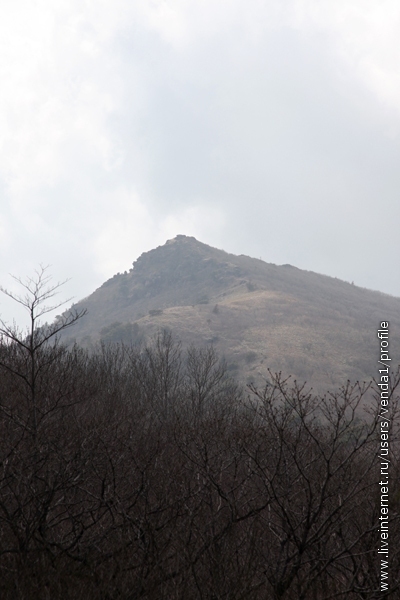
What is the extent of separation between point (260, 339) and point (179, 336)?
14.4 meters

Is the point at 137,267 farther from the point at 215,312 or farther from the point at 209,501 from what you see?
the point at 209,501

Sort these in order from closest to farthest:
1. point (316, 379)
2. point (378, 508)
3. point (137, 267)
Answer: point (378, 508) → point (316, 379) → point (137, 267)

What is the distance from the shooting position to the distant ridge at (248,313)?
83.0m

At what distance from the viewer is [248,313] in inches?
Answer: 4333

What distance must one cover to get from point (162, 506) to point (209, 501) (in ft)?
4.21

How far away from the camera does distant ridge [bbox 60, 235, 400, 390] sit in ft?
272

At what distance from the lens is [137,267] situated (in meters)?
178

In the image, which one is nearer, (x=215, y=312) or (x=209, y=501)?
(x=209, y=501)

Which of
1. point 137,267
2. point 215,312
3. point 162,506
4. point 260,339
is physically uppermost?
point 137,267

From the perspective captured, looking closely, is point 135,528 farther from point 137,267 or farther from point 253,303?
point 137,267

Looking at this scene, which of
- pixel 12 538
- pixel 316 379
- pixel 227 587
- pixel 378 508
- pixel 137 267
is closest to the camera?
pixel 227 587

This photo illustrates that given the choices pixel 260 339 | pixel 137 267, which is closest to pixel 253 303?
pixel 260 339

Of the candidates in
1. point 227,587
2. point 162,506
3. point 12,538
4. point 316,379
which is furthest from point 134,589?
point 316,379

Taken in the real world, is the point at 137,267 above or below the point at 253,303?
above
